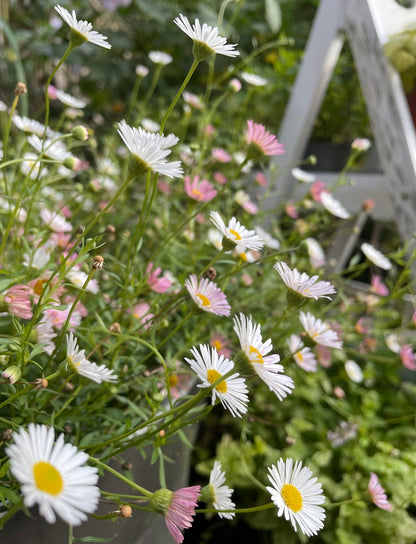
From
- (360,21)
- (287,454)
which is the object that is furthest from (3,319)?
(360,21)

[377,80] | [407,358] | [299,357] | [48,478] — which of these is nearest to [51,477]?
[48,478]

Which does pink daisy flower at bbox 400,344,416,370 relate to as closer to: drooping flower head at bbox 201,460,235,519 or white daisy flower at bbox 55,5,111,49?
drooping flower head at bbox 201,460,235,519

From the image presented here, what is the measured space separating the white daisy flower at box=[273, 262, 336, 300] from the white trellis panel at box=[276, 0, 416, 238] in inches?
19.4

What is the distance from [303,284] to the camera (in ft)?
1.09

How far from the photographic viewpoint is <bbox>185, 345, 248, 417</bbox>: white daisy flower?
26 centimetres

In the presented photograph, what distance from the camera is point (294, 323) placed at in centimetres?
68

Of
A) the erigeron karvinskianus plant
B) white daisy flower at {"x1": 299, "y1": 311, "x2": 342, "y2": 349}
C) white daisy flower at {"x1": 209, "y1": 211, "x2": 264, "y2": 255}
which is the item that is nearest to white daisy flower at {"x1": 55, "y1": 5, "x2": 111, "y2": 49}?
the erigeron karvinskianus plant

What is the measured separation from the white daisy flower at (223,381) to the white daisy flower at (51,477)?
0.28ft

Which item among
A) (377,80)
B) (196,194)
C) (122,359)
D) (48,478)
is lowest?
(48,478)

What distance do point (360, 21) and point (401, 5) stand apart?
0.07m

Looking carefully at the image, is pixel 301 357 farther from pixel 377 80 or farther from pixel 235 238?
pixel 377 80

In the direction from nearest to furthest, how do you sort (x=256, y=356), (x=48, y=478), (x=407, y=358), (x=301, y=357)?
(x=48, y=478) → (x=256, y=356) → (x=301, y=357) → (x=407, y=358)

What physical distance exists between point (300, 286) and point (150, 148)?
134mm

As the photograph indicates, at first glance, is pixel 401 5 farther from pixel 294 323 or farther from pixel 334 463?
pixel 334 463
